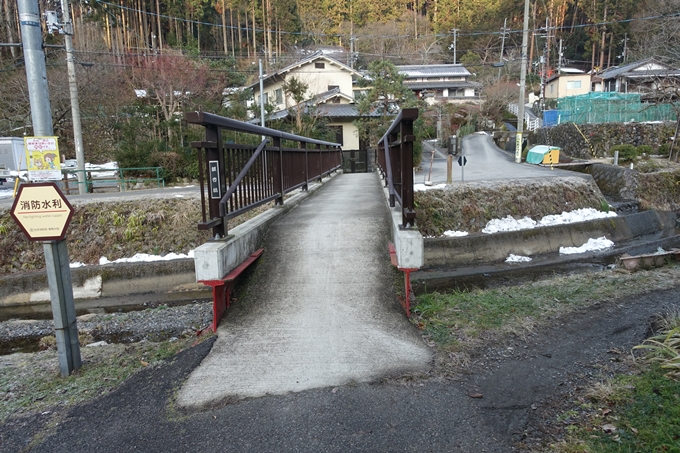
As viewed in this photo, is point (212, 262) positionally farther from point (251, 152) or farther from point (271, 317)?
point (251, 152)

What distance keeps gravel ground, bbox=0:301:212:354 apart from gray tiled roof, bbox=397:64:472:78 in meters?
46.4

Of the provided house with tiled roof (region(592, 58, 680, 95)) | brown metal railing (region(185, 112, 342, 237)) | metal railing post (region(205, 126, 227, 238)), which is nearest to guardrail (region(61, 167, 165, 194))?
brown metal railing (region(185, 112, 342, 237))

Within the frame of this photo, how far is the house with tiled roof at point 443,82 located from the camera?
156 ft

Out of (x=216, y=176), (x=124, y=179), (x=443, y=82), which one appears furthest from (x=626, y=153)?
(x=443, y=82)

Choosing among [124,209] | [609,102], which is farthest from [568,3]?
[124,209]

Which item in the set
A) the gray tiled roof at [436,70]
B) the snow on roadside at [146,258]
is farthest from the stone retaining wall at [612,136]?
the gray tiled roof at [436,70]

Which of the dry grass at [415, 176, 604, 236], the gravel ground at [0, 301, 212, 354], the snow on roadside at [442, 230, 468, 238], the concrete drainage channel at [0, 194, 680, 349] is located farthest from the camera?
the dry grass at [415, 176, 604, 236]

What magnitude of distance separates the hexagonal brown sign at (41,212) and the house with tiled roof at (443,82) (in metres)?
45.6

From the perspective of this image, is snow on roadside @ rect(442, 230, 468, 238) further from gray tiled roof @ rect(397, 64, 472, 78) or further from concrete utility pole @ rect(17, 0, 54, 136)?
gray tiled roof @ rect(397, 64, 472, 78)

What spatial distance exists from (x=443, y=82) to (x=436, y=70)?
1.97 m

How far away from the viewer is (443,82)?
4866 centimetres

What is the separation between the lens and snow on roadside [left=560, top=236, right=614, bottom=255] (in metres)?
10.5

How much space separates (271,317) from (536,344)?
226 centimetres

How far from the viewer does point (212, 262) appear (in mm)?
3775
